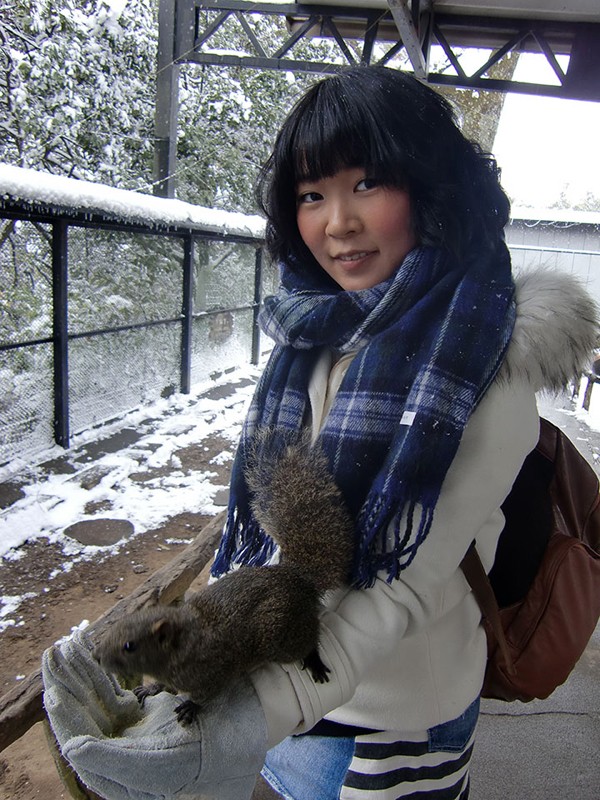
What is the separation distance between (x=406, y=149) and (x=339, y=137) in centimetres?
14

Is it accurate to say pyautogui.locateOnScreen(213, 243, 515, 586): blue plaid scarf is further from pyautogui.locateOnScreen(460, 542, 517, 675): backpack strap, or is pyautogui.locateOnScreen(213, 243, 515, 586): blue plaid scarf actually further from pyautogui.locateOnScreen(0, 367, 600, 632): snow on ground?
pyautogui.locateOnScreen(0, 367, 600, 632): snow on ground

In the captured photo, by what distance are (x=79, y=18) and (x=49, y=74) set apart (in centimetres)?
111

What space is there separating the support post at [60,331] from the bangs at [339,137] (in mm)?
4828

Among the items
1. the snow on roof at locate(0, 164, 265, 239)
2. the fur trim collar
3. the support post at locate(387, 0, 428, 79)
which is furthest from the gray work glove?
the support post at locate(387, 0, 428, 79)

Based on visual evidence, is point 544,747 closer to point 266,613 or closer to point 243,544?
point 243,544

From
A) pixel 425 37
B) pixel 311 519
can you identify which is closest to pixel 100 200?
pixel 425 37

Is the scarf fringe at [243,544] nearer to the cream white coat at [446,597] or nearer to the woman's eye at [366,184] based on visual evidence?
the cream white coat at [446,597]

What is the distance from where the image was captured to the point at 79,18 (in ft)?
28.2

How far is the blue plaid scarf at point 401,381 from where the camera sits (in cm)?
101

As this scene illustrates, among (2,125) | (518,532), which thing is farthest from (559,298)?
(2,125)

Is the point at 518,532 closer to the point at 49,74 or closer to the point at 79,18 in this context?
the point at 49,74

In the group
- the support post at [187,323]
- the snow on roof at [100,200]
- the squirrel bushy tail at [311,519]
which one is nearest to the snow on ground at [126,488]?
the support post at [187,323]

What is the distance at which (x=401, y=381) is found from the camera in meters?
1.09

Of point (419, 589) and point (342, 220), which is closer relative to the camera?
point (419, 589)
